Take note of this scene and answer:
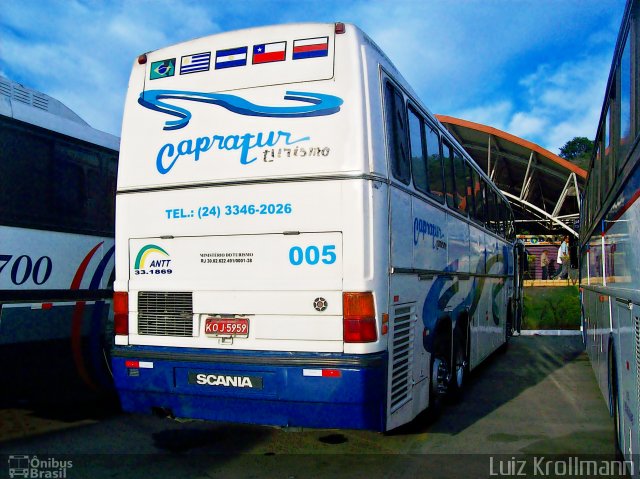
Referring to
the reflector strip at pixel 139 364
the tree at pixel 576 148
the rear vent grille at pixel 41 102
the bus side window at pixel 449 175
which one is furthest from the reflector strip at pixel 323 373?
the tree at pixel 576 148

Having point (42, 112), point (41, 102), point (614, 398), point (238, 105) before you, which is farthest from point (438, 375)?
point (41, 102)

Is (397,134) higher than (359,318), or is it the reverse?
(397,134)

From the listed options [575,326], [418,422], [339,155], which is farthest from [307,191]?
[575,326]

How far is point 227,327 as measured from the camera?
4852mm

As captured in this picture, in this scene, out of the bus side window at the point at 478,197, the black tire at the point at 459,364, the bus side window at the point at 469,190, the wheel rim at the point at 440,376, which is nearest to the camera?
the wheel rim at the point at 440,376

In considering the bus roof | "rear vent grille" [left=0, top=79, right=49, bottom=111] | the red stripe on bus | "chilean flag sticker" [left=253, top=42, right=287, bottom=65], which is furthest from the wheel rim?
"rear vent grille" [left=0, top=79, right=49, bottom=111]

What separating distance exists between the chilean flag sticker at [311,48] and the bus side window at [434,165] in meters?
1.82

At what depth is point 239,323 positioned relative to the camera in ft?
15.8

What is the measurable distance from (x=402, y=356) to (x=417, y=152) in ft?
6.68

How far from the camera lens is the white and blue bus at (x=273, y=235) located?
4516mm

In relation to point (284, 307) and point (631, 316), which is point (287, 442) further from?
point (631, 316)

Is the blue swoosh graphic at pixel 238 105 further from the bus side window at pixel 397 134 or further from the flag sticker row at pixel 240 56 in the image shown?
the bus side window at pixel 397 134

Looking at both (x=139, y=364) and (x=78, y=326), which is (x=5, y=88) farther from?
(x=139, y=364)

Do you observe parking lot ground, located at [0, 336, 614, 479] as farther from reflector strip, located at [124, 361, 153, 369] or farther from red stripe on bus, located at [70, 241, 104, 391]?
reflector strip, located at [124, 361, 153, 369]
